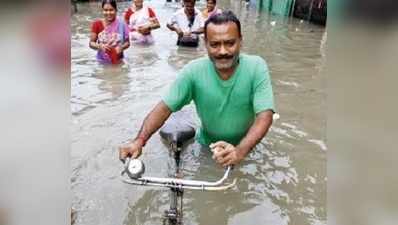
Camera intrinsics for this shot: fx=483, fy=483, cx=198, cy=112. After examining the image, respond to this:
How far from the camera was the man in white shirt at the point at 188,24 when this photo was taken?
9.11 m

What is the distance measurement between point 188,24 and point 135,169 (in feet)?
24.7

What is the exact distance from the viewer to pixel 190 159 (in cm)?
398

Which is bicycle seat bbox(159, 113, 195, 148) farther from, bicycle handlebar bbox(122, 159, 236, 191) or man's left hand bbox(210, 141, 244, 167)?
bicycle handlebar bbox(122, 159, 236, 191)

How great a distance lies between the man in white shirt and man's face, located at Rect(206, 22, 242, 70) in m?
6.23

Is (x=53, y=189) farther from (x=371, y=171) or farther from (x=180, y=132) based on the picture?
(x=180, y=132)

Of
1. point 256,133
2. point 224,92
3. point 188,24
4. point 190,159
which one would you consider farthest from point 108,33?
point 256,133

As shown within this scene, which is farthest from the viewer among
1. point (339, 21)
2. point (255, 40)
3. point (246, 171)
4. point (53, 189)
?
point (255, 40)

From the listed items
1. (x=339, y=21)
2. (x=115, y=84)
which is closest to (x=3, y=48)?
(x=339, y=21)

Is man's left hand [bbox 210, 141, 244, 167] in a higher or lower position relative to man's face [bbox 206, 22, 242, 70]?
lower

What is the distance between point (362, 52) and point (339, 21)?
0.06m

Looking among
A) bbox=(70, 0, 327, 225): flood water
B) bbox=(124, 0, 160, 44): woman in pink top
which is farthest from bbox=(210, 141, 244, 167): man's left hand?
bbox=(124, 0, 160, 44): woman in pink top

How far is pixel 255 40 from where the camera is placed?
11453 millimetres

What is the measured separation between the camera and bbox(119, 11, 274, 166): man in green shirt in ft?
9.45

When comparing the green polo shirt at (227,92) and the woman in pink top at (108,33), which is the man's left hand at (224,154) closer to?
the green polo shirt at (227,92)
